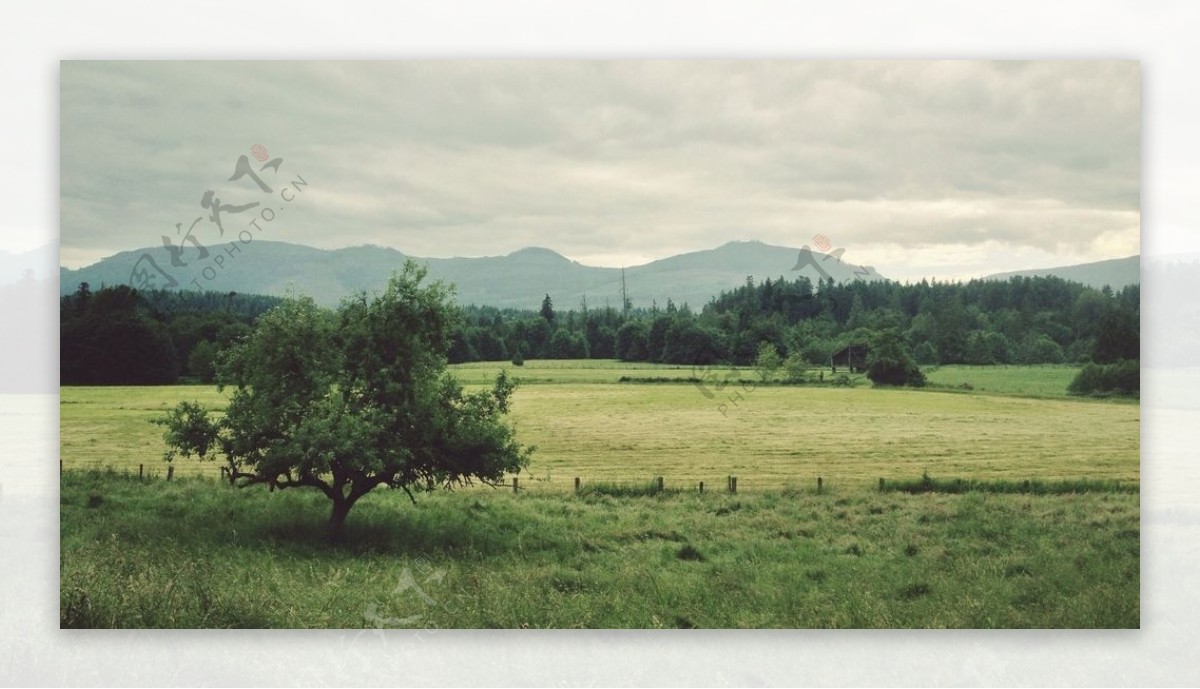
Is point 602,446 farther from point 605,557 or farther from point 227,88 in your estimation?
point 227,88

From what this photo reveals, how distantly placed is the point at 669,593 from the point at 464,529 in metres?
1.92

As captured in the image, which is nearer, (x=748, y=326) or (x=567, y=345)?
(x=748, y=326)

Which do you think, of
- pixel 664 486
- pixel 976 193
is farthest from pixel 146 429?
pixel 976 193

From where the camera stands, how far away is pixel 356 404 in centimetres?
658

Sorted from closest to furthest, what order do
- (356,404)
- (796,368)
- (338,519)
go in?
(356,404) → (338,519) → (796,368)

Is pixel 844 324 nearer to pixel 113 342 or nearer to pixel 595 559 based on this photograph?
pixel 595 559

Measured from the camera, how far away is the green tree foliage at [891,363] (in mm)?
7121

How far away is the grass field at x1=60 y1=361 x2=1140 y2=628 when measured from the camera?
6.39 m

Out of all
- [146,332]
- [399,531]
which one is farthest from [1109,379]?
[146,332]

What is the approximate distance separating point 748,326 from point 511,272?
230 centimetres

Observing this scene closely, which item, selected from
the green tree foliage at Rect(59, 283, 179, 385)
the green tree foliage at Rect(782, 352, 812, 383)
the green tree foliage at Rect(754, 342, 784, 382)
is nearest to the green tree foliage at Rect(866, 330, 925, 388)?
the green tree foliage at Rect(782, 352, 812, 383)

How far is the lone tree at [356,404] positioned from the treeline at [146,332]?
0.84 ft

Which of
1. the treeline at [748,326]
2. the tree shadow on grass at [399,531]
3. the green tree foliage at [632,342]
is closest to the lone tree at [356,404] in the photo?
the tree shadow on grass at [399,531]

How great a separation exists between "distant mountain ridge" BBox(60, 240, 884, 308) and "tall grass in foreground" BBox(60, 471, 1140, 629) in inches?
73.3
